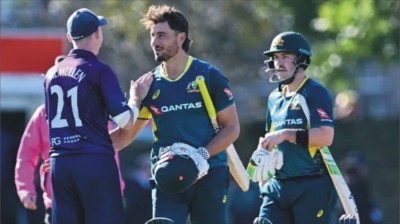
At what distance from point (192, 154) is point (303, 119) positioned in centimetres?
108

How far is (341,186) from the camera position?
9938 millimetres

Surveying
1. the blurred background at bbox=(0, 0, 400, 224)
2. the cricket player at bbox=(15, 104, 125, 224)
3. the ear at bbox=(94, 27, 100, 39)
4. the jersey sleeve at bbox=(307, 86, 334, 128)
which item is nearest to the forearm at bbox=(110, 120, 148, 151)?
the ear at bbox=(94, 27, 100, 39)

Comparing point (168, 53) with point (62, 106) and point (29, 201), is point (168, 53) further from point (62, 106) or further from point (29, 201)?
point (29, 201)

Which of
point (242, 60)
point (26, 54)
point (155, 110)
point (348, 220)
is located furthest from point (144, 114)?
point (242, 60)

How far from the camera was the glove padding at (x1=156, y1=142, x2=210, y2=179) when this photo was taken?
935 cm

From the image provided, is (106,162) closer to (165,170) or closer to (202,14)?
(165,170)

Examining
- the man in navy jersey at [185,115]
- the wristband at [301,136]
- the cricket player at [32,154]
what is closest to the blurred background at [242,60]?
the cricket player at [32,154]

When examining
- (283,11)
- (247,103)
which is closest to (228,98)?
(283,11)

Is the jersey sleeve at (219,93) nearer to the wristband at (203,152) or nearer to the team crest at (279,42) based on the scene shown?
the wristband at (203,152)

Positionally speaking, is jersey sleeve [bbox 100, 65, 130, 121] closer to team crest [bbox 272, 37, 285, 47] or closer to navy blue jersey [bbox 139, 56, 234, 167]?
navy blue jersey [bbox 139, 56, 234, 167]

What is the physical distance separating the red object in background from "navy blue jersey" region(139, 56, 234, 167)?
9404 mm

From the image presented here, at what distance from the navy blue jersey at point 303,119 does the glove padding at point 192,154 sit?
2.62 feet

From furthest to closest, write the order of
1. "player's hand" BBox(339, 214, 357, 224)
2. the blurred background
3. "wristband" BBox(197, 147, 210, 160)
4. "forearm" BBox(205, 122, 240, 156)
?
the blurred background, "player's hand" BBox(339, 214, 357, 224), "forearm" BBox(205, 122, 240, 156), "wristband" BBox(197, 147, 210, 160)

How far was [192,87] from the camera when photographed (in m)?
9.59
